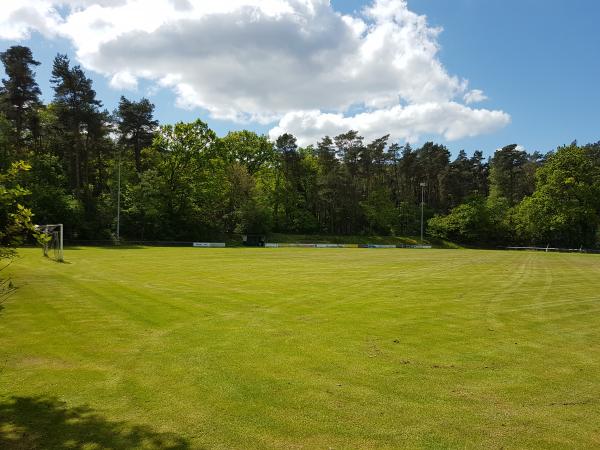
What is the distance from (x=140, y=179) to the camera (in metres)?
68.4

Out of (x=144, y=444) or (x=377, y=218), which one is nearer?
(x=144, y=444)

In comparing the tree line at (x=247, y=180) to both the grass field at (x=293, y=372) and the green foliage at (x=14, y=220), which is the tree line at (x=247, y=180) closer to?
the grass field at (x=293, y=372)

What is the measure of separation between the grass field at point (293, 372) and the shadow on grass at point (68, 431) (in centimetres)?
2

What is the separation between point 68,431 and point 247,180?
73.4m

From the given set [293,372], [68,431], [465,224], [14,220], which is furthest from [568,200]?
[14,220]

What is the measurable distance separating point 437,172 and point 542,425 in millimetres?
100852

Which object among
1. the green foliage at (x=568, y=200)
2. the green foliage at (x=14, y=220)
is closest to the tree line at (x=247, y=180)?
the green foliage at (x=568, y=200)

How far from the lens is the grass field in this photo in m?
5.29

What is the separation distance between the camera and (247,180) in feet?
254

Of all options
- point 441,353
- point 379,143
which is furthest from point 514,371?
point 379,143

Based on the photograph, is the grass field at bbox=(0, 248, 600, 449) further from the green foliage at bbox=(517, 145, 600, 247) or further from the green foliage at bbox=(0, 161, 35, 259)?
the green foliage at bbox=(517, 145, 600, 247)

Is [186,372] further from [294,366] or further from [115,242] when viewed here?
[115,242]

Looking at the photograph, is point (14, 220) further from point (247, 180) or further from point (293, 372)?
point (247, 180)

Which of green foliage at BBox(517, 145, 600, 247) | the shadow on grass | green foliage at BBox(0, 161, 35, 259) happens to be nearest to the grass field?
the shadow on grass
